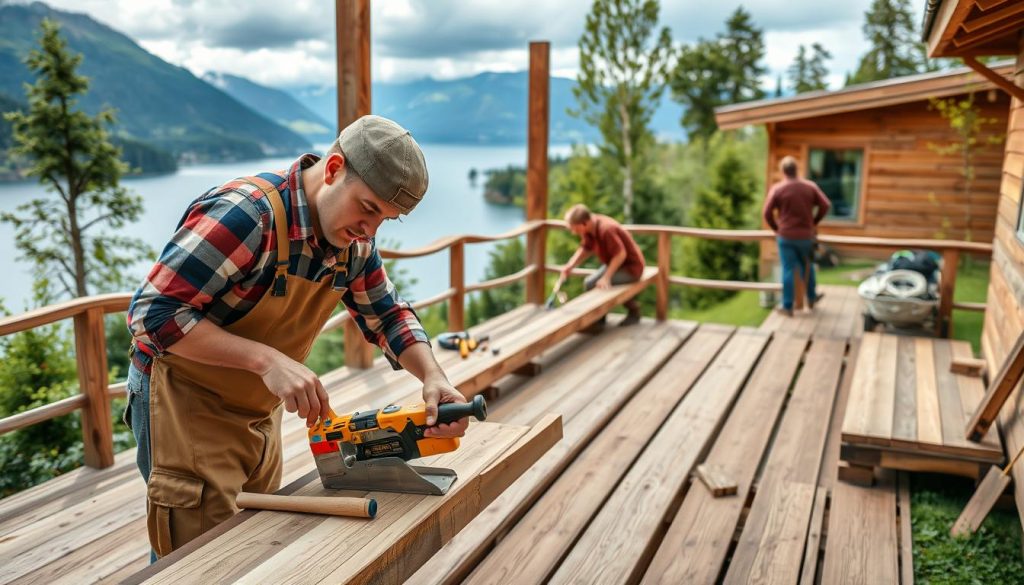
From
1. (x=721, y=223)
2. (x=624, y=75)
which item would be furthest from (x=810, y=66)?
(x=721, y=223)

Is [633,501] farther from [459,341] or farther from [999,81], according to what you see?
[999,81]

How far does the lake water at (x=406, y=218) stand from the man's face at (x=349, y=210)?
0.55 ft

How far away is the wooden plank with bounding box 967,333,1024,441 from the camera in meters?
3.64

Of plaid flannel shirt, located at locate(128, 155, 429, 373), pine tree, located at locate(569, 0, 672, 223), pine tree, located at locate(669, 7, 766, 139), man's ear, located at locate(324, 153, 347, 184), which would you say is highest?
pine tree, located at locate(669, 7, 766, 139)

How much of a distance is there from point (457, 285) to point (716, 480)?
303 centimetres

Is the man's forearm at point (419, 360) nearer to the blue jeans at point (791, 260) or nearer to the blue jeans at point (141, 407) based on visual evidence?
the blue jeans at point (141, 407)

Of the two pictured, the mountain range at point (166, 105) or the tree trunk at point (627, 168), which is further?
the mountain range at point (166, 105)

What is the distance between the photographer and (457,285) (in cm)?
626

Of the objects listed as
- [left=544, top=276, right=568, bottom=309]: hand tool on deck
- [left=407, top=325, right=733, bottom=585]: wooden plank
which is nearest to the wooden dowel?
[left=407, top=325, right=733, bottom=585]: wooden plank

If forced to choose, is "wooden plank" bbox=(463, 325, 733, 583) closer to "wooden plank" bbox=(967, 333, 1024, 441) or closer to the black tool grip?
the black tool grip

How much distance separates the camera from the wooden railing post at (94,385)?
3680 mm

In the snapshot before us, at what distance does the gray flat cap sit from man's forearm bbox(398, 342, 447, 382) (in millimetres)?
499

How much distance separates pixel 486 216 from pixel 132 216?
3759 centimetres

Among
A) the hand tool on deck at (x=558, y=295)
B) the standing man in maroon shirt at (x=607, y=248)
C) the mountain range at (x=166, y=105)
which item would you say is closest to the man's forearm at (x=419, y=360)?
the hand tool on deck at (x=558, y=295)
